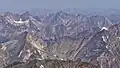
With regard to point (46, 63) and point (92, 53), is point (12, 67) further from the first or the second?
point (92, 53)

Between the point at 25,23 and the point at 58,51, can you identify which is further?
the point at 25,23

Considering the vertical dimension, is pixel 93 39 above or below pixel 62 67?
below

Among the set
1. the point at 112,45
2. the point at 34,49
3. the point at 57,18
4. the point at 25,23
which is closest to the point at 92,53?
Answer: the point at 112,45

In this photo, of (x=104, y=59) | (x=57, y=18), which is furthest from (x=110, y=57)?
(x=57, y=18)

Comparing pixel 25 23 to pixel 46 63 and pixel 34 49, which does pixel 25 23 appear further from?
pixel 46 63

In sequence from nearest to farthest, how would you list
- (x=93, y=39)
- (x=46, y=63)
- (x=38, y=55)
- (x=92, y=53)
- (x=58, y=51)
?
(x=46, y=63) < (x=38, y=55) < (x=92, y=53) < (x=58, y=51) < (x=93, y=39)

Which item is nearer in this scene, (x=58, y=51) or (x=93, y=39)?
(x=58, y=51)

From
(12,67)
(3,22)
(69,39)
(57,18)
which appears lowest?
(57,18)

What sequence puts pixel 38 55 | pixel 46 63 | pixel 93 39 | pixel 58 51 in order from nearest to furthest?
pixel 46 63, pixel 38 55, pixel 58 51, pixel 93 39

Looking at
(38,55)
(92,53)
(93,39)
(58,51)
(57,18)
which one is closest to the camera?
(38,55)
